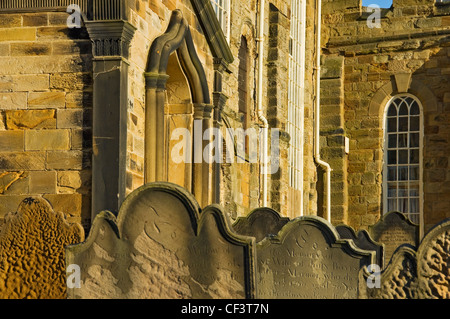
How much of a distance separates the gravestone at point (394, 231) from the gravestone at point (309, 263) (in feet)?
21.2

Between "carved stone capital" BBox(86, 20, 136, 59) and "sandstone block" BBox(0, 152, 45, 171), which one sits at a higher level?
"carved stone capital" BBox(86, 20, 136, 59)

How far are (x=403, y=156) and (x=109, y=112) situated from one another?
13.8 m

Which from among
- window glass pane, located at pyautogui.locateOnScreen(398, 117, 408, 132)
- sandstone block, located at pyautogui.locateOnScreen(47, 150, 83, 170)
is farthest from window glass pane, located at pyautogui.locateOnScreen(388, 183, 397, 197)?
sandstone block, located at pyautogui.locateOnScreen(47, 150, 83, 170)

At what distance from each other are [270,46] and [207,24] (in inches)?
290

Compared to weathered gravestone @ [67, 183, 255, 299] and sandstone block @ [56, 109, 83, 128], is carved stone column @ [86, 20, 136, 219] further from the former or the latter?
weathered gravestone @ [67, 183, 255, 299]

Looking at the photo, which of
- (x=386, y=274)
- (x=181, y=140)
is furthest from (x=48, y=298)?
(x=181, y=140)

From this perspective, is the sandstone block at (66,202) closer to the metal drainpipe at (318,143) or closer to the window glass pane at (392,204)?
the metal drainpipe at (318,143)

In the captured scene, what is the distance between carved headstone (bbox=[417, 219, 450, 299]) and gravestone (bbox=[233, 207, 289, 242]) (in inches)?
148

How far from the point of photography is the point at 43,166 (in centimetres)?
1004

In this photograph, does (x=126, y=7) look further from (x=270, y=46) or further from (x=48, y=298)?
(x=270, y=46)

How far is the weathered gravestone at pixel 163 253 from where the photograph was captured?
7758mm

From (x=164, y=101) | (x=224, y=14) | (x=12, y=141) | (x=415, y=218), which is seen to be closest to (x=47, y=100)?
(x=12, y=141)

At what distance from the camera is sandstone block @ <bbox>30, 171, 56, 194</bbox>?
1000 centimetres

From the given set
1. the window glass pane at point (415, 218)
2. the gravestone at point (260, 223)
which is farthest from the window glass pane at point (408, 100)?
the gravestone at point (260, 223)
